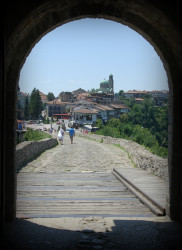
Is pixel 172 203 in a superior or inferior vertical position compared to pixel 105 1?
inferior

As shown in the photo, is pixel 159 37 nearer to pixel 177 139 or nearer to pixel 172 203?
pixel 177 139

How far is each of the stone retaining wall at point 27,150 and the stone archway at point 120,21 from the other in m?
5.43

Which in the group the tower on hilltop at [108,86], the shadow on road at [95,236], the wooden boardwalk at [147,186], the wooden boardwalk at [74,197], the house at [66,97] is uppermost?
the tower on hilltop at [108,86]

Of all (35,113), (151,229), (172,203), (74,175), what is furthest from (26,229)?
(35,113)

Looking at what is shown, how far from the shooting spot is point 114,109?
300 ft

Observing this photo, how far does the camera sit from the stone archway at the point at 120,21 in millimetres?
4988

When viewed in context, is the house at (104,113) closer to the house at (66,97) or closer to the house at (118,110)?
the house at (118,110)

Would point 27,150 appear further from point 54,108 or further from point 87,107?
point 54,108

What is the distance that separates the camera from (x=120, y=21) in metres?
5.47

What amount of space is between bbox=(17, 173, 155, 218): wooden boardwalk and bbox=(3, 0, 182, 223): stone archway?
0.83 metres

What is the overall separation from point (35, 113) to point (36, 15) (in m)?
80.9

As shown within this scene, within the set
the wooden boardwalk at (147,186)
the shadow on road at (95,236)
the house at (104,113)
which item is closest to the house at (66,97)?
the house at (104,113)

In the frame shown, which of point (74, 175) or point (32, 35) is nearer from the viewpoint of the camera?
point (32, 35)

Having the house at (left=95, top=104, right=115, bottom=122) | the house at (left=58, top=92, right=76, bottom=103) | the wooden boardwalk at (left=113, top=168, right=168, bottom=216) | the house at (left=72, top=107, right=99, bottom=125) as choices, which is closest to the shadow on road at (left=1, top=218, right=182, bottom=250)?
the wooden boardwalk at (left=113, top=168, right=168, bottom=216)
